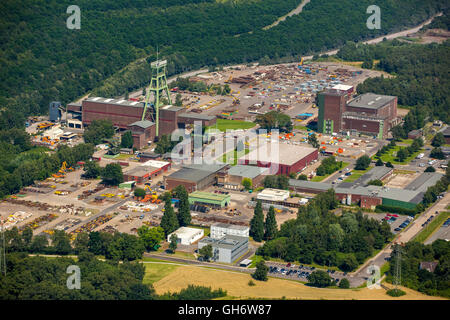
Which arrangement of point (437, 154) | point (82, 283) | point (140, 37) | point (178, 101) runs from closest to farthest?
point (82, 283), point (437, 154), point (178, 101), point (140, 37)

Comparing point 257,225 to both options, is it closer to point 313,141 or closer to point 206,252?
point 206,252

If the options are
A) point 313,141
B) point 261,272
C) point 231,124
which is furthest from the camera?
point 231,124

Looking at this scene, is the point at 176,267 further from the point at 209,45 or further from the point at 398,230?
the point at 209,45

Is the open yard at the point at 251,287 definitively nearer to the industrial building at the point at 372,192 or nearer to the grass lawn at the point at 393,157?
the industrial building at the point at 372,192

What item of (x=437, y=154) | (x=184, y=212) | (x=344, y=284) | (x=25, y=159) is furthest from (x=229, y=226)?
(x=437, y=154)

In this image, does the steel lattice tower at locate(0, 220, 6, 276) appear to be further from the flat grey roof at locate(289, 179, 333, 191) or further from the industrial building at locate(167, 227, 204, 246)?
the flat grey roof at locate(289, 179, 333, 191)

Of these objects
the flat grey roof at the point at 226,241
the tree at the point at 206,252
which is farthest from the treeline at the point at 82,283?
the flat grey roof at the point at 226,241
